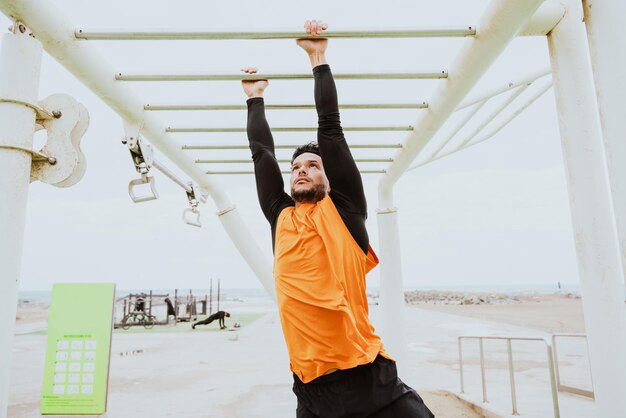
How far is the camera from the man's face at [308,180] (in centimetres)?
183

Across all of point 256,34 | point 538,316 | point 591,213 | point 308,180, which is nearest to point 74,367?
point 308,180

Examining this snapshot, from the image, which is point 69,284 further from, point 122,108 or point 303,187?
point 303,187

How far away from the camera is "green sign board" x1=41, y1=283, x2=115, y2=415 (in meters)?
4.37

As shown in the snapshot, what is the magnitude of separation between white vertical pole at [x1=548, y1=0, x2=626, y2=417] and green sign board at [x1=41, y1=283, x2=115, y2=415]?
4.53 meters

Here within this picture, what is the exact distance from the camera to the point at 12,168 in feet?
4.27

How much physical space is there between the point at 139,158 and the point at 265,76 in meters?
1.04

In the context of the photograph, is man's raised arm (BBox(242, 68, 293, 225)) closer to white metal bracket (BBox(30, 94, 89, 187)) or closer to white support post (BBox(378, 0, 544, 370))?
white metal bracket (BBox(30, 94, 89, 187))

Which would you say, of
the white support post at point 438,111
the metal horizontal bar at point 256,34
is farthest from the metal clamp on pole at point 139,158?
the white support post at point 438,111

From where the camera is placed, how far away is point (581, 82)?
164 centimetres

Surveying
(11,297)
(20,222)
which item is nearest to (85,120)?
(20,222)

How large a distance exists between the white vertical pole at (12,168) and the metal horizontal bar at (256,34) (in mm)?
356

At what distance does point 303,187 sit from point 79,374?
4.13 meters

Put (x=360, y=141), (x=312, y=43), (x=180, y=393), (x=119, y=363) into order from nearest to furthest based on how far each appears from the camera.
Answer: (x=312, y=43) < (x=360, y=141) < (x=180, y=393) < (x=119, y=363)

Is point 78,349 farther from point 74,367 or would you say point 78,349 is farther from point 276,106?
point 276,106
